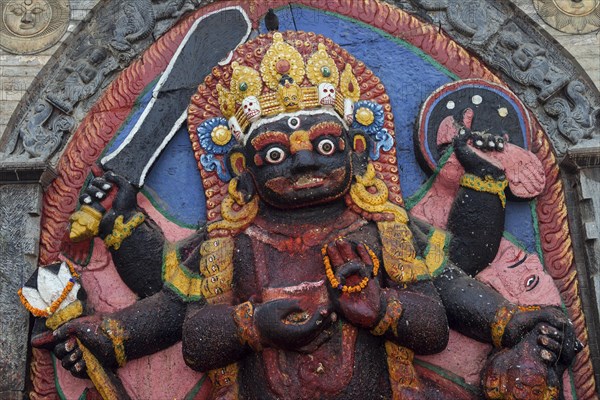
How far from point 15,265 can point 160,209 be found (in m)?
1.12

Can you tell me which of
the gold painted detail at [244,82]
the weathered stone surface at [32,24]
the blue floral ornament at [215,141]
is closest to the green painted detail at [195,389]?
the blue floral ornament at [215,141]

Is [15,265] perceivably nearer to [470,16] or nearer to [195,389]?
[195,389]

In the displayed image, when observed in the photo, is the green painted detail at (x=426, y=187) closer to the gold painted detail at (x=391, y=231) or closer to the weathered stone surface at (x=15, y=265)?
the gold painted detail at (x=391, y=231)

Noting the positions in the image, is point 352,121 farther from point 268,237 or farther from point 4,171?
point 4,171

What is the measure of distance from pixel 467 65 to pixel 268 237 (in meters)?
2.08

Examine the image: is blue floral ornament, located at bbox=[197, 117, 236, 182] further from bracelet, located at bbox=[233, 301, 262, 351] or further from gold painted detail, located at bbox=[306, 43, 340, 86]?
bracelet, located at bbox=[233, 301, 262, 351]

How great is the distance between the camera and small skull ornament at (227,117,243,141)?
711 centimetres

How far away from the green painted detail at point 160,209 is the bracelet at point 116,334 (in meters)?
0.90

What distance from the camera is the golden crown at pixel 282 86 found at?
694 cm

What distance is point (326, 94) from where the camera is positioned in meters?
6.98

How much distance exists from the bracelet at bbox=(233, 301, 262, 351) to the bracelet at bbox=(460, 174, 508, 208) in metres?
1.79

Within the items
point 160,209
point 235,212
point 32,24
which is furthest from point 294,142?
point 32,24

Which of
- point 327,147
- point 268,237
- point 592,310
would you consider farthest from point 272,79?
point 592,310

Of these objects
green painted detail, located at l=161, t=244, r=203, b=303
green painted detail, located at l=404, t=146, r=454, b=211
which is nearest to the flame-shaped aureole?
green painted detail, located at l=161, t=244, r=203, b=303
